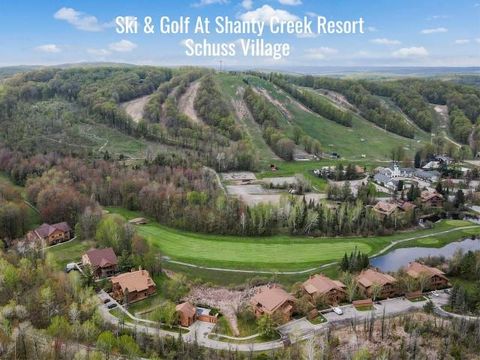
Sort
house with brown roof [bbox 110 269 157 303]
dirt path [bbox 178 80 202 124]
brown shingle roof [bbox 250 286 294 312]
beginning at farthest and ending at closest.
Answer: dirt path [bbox 178 80 202 124], house with brown roof [bbox 110 269 157 303], brown shingle roof [bbox 250 286 294 312]

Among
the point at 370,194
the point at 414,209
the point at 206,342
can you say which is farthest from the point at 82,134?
the point at 206,342

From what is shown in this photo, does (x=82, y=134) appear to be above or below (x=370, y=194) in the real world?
above

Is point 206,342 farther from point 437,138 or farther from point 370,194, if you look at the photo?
point 437,138

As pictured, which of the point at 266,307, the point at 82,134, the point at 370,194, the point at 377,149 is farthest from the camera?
the point at 377,149

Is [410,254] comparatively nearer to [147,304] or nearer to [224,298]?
[224,298]

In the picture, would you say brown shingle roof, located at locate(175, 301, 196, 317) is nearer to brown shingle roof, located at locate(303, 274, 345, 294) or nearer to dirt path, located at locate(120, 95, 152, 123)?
brown shingle roof, located at locate(303, 274, 345, 294)

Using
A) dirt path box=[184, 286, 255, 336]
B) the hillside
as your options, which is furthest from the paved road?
the hillside

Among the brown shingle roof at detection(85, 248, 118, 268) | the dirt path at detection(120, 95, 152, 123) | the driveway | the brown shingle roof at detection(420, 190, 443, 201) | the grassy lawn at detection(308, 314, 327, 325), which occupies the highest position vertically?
the dirt path at detection(120, 95, 152, 123)

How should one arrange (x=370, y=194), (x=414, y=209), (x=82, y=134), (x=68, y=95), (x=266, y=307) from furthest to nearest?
(x=68, y=95) → (x=82, y=134) → (x=370, y=194) → (x=414, y=209) → (x=266, y=307)
